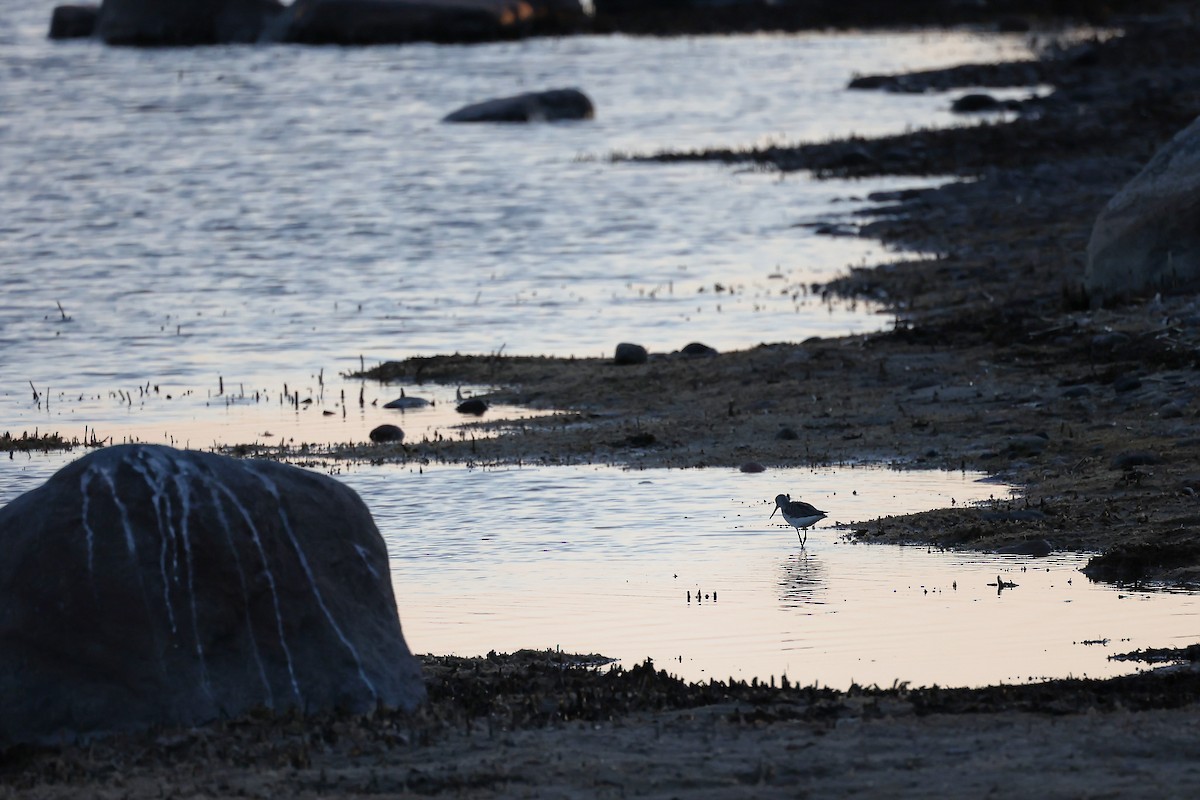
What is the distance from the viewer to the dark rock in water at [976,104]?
36.0 meters

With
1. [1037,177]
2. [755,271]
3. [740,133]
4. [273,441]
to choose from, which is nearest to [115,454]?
[273,441]

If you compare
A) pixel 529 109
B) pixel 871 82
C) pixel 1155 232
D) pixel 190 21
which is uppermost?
pixel 190 21

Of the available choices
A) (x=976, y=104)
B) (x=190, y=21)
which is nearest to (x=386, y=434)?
(x=976, y=104)

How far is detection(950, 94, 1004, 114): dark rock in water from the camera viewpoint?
118ft

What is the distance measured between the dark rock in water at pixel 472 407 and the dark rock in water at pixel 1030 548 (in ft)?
17.1

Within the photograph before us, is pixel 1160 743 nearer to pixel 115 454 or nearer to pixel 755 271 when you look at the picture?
pixel 115 454

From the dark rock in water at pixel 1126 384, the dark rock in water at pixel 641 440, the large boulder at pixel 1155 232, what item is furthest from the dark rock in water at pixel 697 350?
the dark rock in water at pixel 1126 384

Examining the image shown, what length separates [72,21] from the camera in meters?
64.8

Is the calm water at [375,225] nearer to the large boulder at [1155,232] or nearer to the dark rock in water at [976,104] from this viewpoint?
the dark rock in water at [976,104]

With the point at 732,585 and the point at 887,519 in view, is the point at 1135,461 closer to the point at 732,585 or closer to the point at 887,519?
the point at 887,519

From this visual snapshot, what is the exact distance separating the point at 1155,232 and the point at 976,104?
2179cm

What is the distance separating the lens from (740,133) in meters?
35.7

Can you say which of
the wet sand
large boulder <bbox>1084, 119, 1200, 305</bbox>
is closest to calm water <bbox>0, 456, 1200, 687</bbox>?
the wet sand

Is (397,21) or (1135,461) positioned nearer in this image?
(1135,461)
